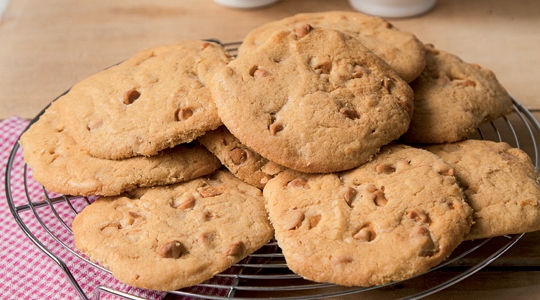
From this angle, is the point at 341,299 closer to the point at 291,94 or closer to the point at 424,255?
the point at 424,255

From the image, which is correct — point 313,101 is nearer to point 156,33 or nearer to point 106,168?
point 106,168

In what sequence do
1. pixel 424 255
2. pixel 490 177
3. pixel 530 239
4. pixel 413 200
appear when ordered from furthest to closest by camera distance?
pixel 530 239 < pixel 490 177 < pixel 413 200 < pixel 424 255

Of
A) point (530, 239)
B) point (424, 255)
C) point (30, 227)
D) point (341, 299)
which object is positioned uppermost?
point (424, 255)

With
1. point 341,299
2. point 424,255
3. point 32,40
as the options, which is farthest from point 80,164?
point 32,40

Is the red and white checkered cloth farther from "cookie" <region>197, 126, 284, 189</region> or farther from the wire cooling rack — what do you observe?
"cookie" <region>197, 126, 284, 189</region>

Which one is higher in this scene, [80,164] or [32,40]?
[80,164]

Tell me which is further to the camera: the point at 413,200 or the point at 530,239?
the point at 530,239

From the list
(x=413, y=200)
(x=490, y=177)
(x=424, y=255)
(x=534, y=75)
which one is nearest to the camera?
(x=424, y=255)
